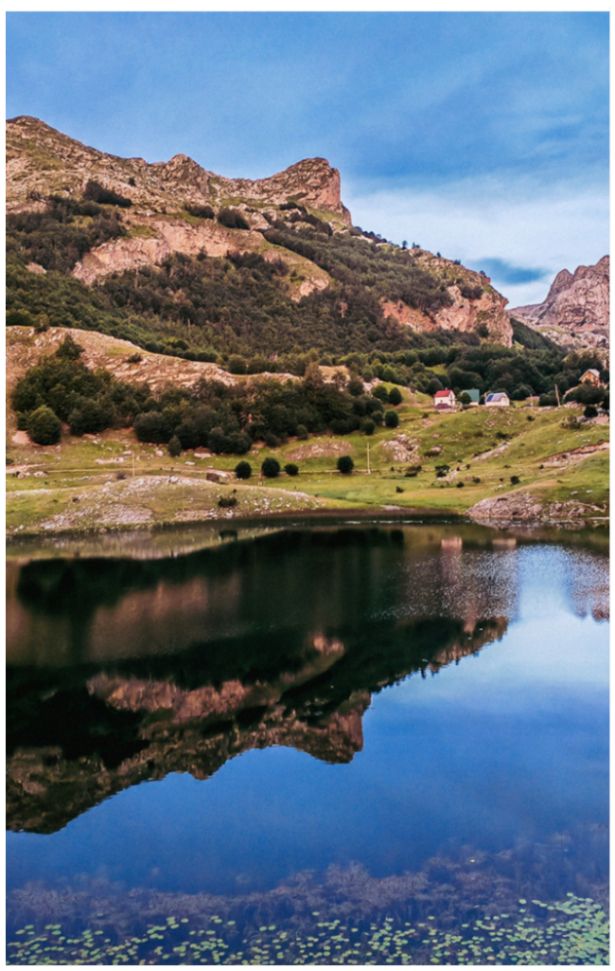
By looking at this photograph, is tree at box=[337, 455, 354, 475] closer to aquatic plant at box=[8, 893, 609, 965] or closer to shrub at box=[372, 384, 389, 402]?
shrub at box=[372, 384, 389, 402]

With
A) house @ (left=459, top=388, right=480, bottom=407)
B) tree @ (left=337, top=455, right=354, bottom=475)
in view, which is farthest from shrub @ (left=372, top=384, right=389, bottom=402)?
tree @ (left=337, top=455, right=354, bottom=475)

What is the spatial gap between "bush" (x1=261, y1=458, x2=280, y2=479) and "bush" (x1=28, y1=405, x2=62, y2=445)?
107 feet

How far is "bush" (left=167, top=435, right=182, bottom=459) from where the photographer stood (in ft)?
359

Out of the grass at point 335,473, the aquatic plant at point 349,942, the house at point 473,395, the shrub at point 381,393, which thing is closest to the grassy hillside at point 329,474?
the grass at point 335,473

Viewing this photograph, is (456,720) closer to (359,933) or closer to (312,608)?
(359,933)

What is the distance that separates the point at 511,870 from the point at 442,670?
13354 millimetres

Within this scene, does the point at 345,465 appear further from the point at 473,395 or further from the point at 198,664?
the point at 198,664

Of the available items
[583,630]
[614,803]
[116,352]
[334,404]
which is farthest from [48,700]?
[116,352]

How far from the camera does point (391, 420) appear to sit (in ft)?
398

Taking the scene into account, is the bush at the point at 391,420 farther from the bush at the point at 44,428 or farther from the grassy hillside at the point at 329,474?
the bush at the point at 44,428

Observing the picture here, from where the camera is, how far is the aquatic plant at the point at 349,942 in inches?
513

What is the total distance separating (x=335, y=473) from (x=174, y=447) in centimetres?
2456

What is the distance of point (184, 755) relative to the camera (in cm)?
2211

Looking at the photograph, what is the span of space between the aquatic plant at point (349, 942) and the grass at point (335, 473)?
6145 centimetres
